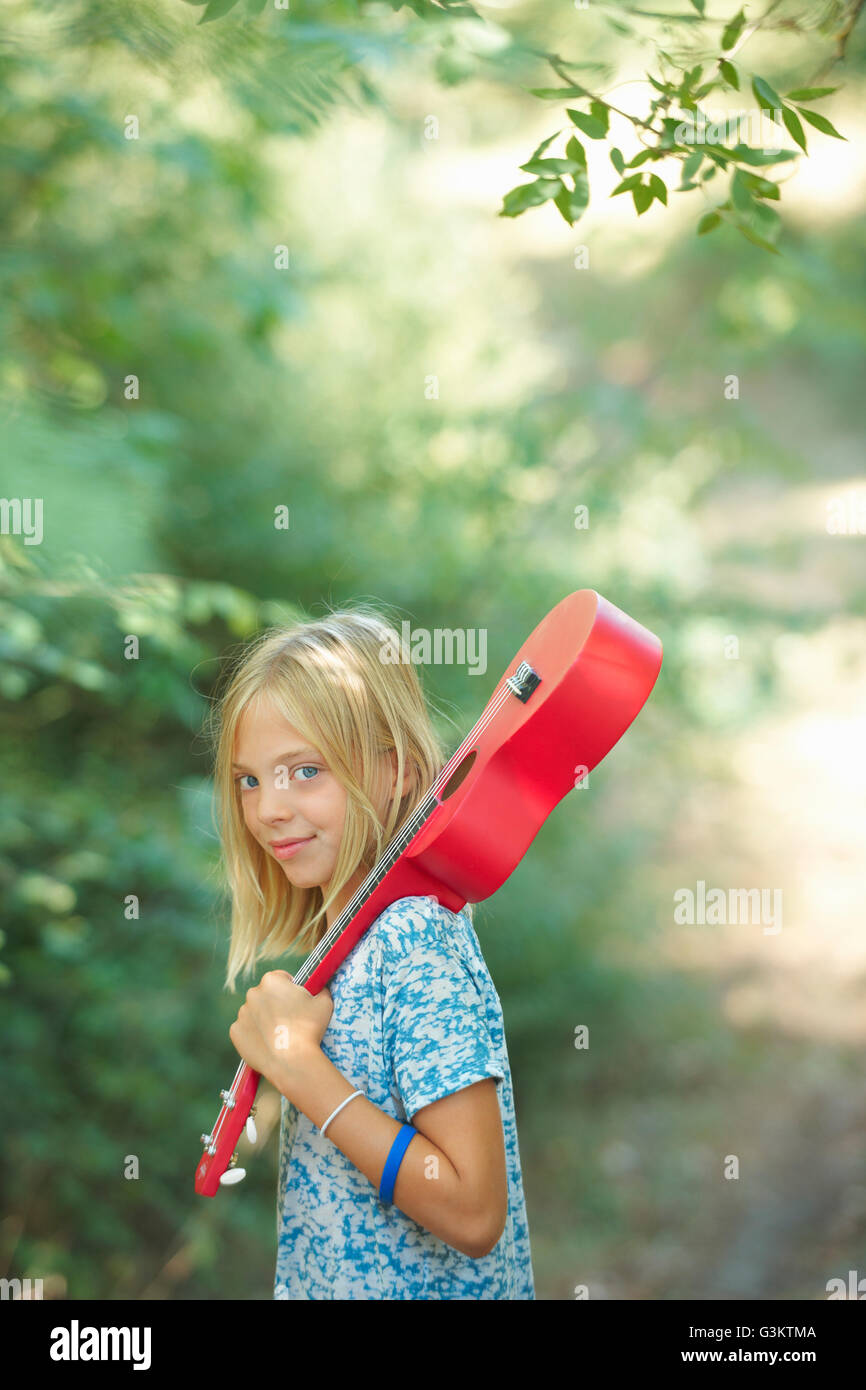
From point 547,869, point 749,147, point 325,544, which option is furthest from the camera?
point 547,869

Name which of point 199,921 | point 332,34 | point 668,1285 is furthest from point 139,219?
point 668,1285

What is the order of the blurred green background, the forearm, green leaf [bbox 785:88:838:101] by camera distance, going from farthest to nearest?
the blurred green background → green leaf [bbox 785:88:838:101] → the forearm

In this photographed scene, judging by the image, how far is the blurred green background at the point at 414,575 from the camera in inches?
77.7

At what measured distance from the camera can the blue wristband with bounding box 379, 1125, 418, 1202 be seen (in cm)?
92

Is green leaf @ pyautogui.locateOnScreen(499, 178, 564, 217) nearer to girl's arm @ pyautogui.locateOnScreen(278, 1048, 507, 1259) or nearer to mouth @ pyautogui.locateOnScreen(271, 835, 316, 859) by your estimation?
mouth @ pyautogui.locateOnScreen(271, 835, 316, 859)

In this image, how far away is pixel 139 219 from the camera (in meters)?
2.41

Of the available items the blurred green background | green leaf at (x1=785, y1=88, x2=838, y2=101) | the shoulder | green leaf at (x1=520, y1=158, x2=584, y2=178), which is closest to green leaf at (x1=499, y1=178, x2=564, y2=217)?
green leaf at (x1=520, y1=158, x2=584, y2=178)

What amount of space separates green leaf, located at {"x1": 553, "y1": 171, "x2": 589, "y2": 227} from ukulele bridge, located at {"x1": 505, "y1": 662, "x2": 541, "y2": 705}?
1.43 ft

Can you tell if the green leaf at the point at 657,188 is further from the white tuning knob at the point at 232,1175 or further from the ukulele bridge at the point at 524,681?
the white tuning knob at the point at 232,1175

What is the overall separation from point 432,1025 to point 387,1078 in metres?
0.07

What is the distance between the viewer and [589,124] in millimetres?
1079

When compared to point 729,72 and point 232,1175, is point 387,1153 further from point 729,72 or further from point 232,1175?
point 729,72
